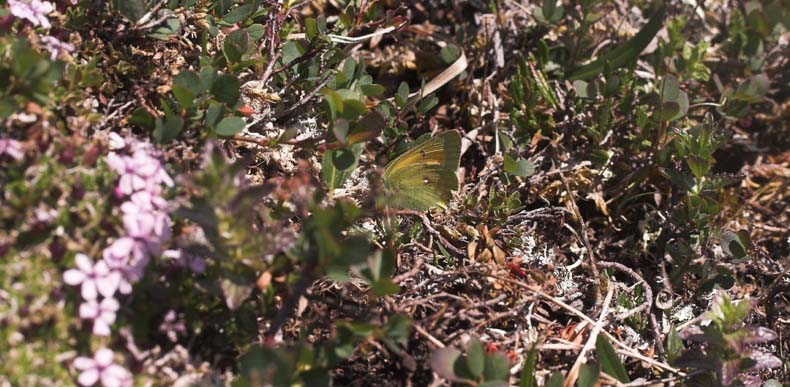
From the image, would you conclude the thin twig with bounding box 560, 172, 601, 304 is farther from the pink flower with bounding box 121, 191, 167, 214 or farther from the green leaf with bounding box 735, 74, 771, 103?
the pink flower with bounding box 121, 191, 167, 214

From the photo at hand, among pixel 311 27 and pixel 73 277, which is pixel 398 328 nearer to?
pixel 73 277

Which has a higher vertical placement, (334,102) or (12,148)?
(12,148)

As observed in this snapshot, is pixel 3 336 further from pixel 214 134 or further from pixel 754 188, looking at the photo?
pixel 754 188

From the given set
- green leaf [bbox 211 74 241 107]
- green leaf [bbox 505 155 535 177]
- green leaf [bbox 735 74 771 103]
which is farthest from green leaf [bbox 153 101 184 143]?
green leaf [bbox 735 74 771 103]

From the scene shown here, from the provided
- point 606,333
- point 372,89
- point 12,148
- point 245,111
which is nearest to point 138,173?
point 12,148

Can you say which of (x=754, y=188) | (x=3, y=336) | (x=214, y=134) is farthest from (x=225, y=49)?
(x=754, y=188)
